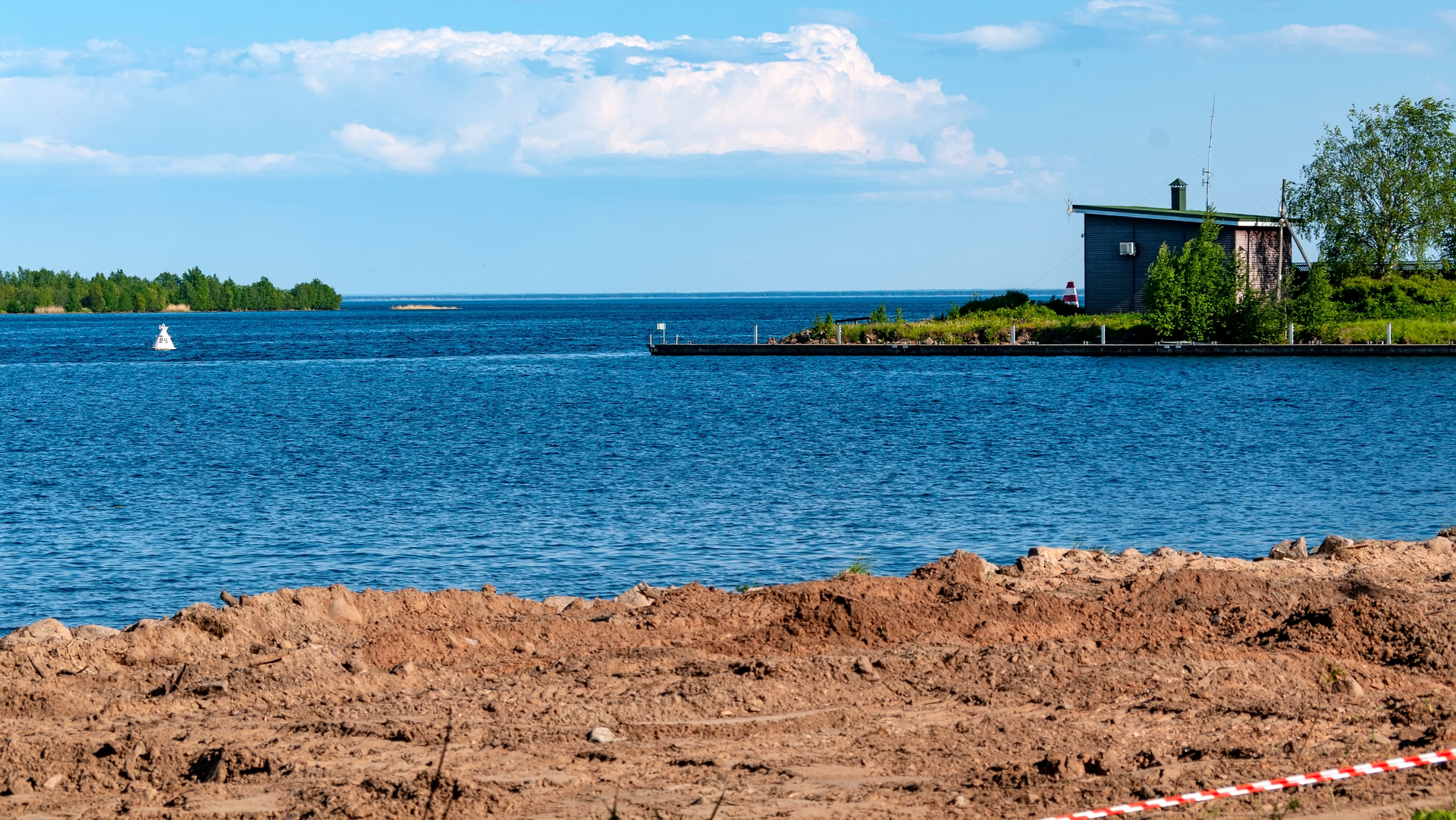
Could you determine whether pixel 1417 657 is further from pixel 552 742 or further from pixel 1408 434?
pixel 1408 434

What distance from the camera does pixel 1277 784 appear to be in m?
7.34

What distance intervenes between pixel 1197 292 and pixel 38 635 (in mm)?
59759

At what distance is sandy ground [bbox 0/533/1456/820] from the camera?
7.49 metres

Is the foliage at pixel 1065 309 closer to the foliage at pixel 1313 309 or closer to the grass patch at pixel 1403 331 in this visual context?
the foliage at pixel 1313 309

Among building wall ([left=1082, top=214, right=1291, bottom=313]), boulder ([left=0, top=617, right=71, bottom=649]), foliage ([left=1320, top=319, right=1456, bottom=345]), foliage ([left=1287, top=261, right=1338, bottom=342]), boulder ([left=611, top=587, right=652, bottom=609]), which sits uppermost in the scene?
building wall ([left=1082, top=214, right=1291, bottom=313])

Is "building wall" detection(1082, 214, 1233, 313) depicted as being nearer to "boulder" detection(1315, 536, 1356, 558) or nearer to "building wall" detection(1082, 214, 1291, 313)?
"building wall" detection(1082, 214, 1291, 313)

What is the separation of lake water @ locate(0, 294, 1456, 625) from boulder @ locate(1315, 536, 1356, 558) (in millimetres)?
3250

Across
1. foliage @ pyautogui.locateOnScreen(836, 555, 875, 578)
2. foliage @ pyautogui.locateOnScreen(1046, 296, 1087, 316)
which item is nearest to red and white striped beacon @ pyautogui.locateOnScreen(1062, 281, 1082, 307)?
foliage @ pyautogui.locateOnScreen(1046, 296, 1087, 316)

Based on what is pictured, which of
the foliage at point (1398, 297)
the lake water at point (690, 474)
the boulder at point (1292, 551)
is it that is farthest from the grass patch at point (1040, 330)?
the boulder at point (1292, 551)

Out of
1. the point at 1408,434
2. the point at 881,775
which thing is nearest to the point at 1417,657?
the point at 881,775

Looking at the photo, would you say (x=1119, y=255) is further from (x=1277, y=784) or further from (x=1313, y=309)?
(x=1277, y=784)

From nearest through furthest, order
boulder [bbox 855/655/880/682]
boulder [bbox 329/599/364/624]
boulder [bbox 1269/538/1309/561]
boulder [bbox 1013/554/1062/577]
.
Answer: boulder [bbox 855/655/880/682] < boulder [bbox 329/599/364/624] < boulder [bbox 1013/554/1062/577] < boulder [bbox 1269/538/1309/561]

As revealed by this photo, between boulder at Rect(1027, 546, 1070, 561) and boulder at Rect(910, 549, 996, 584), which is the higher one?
boulder at Rect(910, 549, 996, 584)

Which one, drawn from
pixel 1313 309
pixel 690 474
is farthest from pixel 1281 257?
pixel 690 474
